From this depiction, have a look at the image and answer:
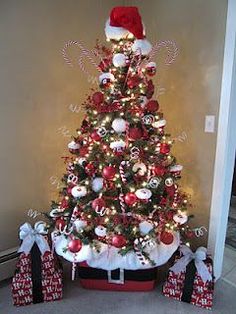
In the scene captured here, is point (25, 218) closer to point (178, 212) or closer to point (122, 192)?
point (122, 192)

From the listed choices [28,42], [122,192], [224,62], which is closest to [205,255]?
[122,192]

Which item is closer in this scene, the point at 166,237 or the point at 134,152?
the point at 134,152

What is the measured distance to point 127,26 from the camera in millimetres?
1635

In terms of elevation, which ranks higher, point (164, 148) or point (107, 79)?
point (107, 79)

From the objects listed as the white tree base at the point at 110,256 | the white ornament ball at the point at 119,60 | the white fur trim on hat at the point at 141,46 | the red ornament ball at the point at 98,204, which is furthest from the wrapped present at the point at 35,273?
the white fur trim on hat at the point at 141,46

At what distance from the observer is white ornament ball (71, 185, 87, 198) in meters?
1.70

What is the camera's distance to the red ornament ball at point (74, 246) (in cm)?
169

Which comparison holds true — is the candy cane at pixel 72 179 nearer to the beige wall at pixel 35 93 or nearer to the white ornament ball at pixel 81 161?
the white ornament ball at pixel 81 161

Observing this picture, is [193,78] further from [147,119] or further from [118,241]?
[118,241]

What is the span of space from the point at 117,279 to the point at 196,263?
54 centimetres

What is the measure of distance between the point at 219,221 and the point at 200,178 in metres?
0.32

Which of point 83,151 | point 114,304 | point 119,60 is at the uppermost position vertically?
point 119,60

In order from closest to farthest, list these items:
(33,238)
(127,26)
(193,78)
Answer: (127,26), (33,238), (193,78)

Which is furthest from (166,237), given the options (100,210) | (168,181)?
(100,210)
